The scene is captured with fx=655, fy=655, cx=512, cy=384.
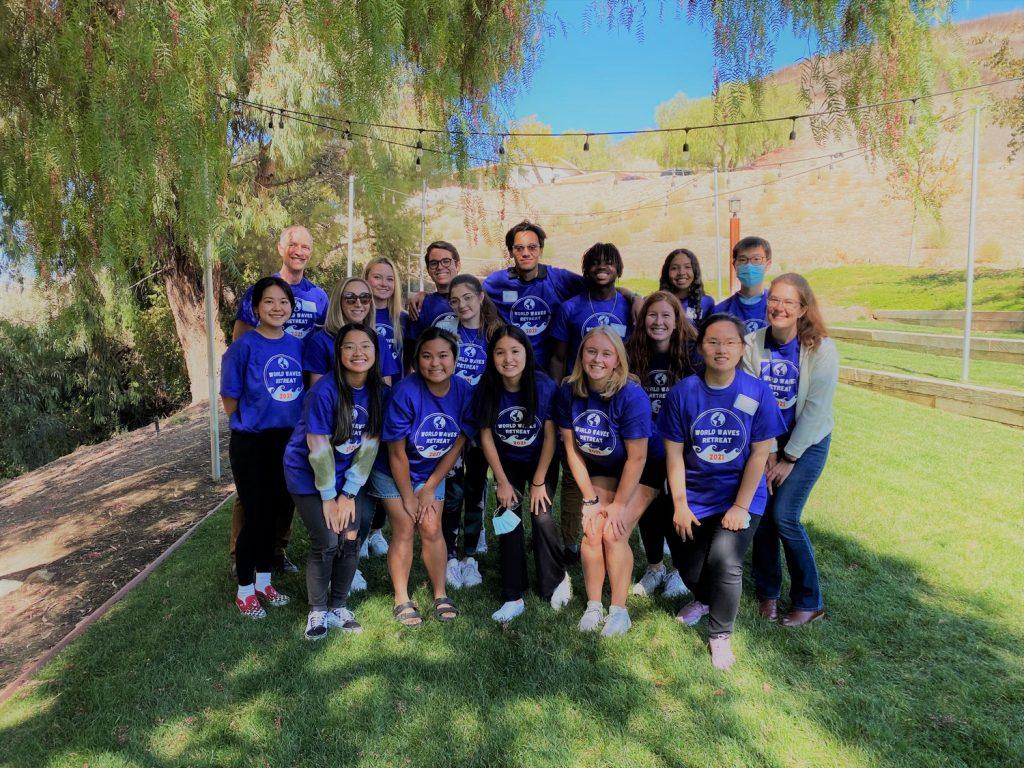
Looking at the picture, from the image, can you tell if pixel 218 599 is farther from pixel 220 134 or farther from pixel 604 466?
pixel 220 134

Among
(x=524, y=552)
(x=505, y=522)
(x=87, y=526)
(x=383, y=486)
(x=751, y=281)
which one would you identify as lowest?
(x=87, y=526)

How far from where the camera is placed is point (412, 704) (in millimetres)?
2902

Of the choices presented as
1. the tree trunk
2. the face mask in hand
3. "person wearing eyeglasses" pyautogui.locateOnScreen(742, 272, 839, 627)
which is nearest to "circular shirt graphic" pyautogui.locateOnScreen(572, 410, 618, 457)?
the face mask in hand

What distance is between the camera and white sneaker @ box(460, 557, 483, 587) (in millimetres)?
4012

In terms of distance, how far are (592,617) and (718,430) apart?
1.20m

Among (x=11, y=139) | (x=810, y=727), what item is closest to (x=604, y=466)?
(x=810, y=727)

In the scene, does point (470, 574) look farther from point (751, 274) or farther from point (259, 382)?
point (751, 274)

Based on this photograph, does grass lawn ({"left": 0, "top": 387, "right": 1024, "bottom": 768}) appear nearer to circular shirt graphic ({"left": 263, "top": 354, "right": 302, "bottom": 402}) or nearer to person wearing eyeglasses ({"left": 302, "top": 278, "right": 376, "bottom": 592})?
person wearing eyeglasses ({"left": 302, "top": 278, "right": 376, "bottom": 592})

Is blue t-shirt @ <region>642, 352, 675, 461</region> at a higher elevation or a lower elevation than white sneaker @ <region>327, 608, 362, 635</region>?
higher

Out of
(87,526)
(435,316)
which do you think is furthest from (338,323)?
(87,526)

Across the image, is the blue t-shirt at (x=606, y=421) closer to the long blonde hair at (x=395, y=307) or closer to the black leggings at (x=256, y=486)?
the long blonde hair at (x=395, y=307)

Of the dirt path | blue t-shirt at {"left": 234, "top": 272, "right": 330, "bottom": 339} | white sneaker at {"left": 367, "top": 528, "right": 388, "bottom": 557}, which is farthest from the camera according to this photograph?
the dirt path

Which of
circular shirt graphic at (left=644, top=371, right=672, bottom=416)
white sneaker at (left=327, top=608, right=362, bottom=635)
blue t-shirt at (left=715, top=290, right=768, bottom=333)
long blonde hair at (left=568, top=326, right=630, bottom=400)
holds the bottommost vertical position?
white sneaker at (left=327, top=608, right=362, bottom=635)

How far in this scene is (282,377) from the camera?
3.65 m
